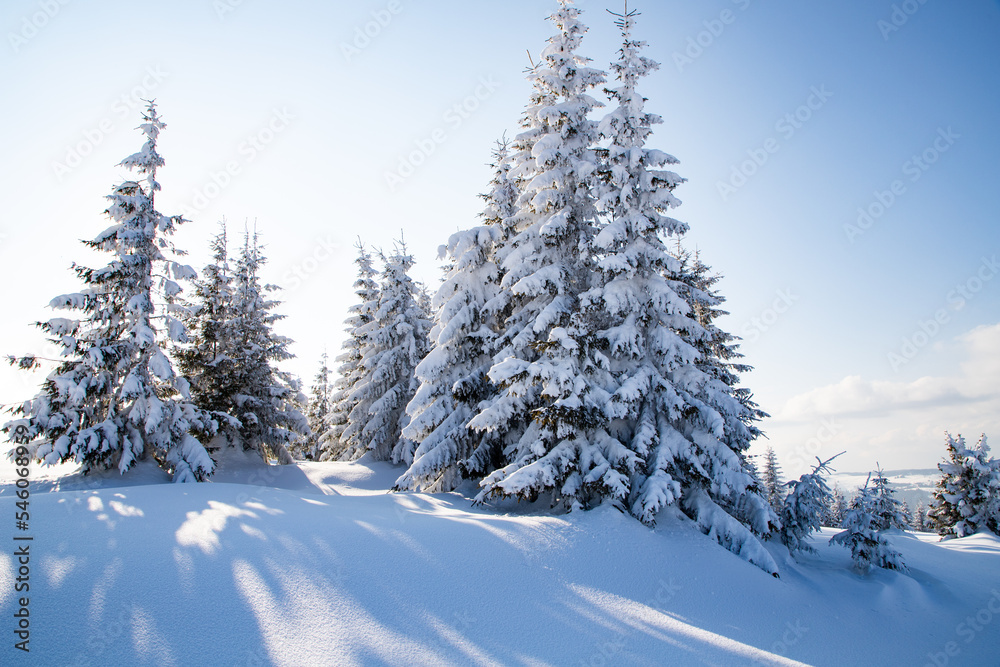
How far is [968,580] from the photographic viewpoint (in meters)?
15.3

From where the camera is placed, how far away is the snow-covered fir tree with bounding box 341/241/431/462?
2595cm

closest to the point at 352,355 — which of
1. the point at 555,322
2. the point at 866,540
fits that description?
the point at 555,322

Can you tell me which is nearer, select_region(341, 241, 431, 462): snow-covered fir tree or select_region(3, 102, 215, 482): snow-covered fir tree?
select_region(3, 102, 215, 482): snow-covered fir tree

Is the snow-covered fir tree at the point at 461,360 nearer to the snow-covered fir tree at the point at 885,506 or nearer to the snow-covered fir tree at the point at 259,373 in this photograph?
the snow-covered fir tree at the point at 259,373

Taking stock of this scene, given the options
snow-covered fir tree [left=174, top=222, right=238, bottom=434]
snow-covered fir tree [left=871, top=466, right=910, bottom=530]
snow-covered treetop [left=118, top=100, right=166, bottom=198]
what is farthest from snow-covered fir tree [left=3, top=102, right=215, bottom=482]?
snow-covered fir tree [left=871, top=466, right=910, bottom=530]

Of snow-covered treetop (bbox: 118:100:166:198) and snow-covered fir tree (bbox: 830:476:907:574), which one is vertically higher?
snow-covered treetop (bbox: 118:100:166:198)

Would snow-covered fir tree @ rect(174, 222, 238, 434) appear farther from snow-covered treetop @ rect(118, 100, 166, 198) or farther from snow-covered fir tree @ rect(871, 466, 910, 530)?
snow-covered fir tree @ rect(871, 466, 910, 530)

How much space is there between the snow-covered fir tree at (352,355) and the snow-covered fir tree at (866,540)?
75.6ft

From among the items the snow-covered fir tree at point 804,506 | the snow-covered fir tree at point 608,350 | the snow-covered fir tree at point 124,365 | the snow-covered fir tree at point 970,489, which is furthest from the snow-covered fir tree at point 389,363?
the snow-covered fir tree at point 970,489

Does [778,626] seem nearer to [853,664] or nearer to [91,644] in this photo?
[853,664]

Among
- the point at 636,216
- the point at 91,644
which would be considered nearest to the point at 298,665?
the point at 91,644

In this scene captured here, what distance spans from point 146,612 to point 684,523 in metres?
11.7

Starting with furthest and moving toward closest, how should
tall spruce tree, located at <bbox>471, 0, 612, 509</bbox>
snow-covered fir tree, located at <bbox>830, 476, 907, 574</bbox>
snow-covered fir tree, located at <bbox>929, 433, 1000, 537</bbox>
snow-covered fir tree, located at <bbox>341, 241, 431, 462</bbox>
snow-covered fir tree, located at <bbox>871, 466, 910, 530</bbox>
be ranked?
snow-covered fir tree, located at <bbox>929, 433, 1000, 537</bbox>, snow-covered fir tree, located at <bbox>341, 241, 431, 462</bbox>, snow-covered fir tree, located at <bbox>871, 466, 910, 530</bbox>, snow-covered fir tree, located at <bbox>830, 476, 907, 574</bbox>, tall spruce tree, located at <bbox>471, 0, 612, 509</bbox>

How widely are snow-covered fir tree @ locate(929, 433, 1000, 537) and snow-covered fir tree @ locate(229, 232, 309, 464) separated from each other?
38035 mm
